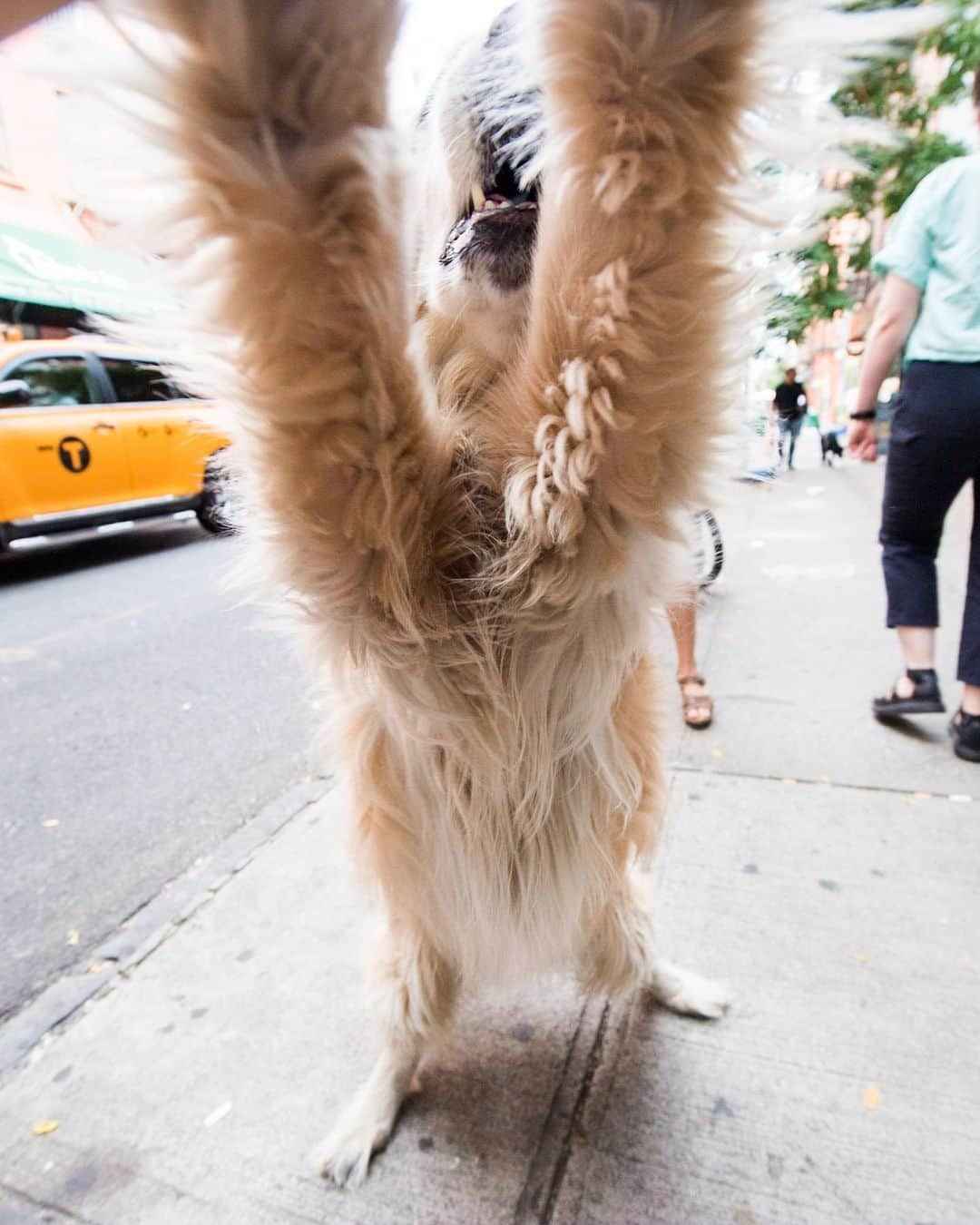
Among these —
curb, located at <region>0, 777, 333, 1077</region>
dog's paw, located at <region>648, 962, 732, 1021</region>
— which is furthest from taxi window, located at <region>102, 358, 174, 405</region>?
dog's paw, located at <region>648, 962, 732, 1021</region>

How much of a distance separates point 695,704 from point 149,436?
26.3ft

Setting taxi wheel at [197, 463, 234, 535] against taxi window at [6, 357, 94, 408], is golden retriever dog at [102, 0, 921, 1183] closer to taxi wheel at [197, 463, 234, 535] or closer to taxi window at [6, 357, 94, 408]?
taxi wheel at [197, 463, 234, 535]

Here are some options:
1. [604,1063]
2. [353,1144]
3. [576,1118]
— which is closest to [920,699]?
[604,1063]

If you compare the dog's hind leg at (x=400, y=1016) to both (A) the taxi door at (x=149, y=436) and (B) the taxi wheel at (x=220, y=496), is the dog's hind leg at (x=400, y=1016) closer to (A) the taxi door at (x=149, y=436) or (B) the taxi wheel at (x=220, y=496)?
(B) the taxi wheel at (x=220, y=496)

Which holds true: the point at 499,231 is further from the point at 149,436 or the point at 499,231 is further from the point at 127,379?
the point at 127,379

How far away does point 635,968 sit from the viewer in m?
1.81

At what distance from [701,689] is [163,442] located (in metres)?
8.05

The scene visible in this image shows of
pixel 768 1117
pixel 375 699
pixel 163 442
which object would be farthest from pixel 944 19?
pixel 163 442

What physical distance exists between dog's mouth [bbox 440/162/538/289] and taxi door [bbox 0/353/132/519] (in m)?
8.01

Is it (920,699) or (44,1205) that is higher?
(920,699)

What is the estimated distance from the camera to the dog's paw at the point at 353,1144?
5.17ft

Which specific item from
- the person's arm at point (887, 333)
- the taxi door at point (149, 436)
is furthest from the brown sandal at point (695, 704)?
the taxi door at point (149, 436)

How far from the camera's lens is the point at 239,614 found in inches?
250

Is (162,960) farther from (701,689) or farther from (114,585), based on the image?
(114,585)
